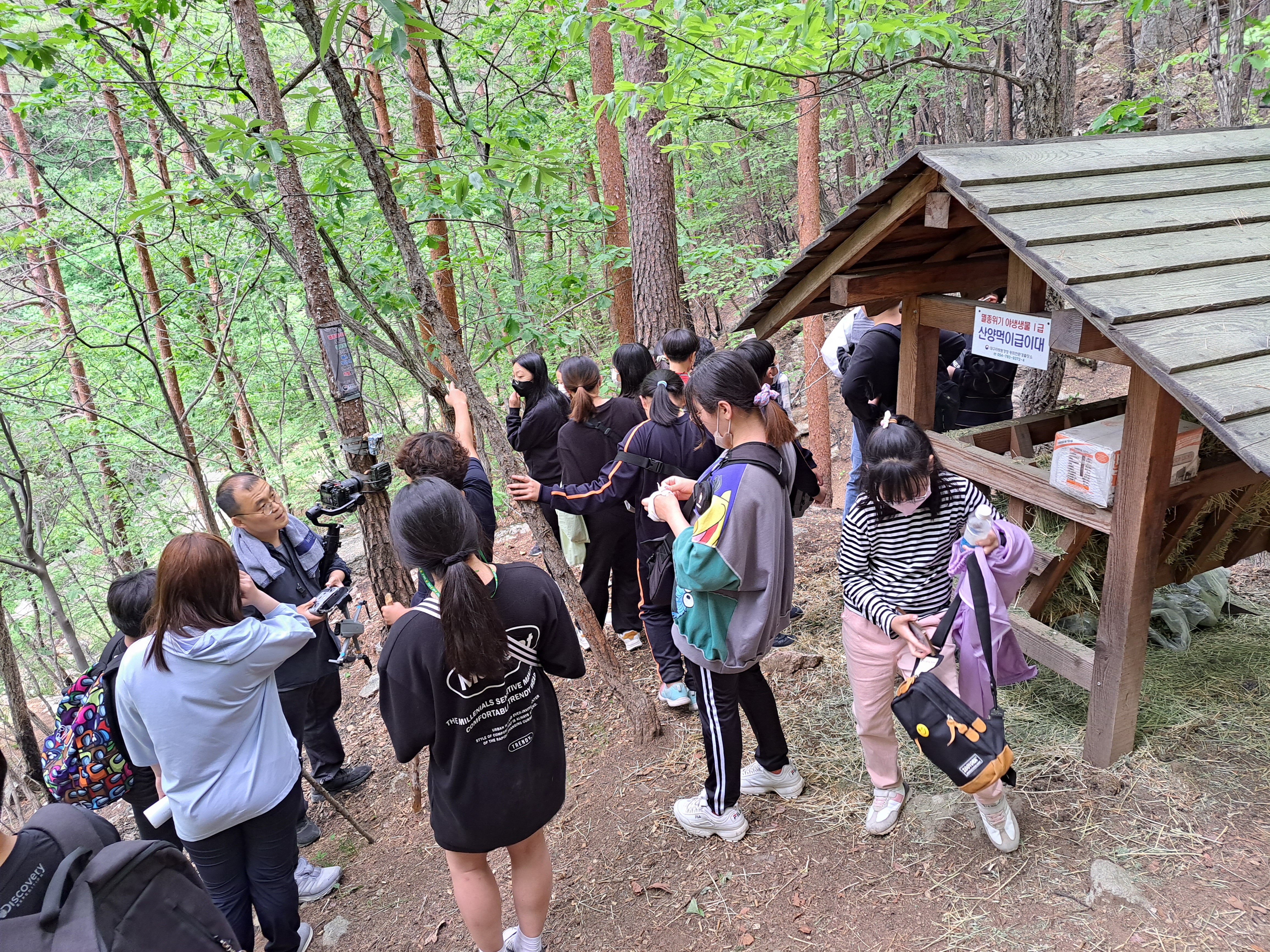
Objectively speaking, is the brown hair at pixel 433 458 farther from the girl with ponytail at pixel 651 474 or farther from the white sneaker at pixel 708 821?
the white sneaker at pixel 708 821

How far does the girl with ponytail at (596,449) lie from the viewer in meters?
4.59

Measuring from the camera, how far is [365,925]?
3.57 meters

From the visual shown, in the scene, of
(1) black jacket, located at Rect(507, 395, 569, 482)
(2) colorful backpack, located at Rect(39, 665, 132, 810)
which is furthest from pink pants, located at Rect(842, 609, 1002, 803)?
(2) colorful backpack, located at Rect(39, 665, 132, 810)

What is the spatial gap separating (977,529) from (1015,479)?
2.97 feet

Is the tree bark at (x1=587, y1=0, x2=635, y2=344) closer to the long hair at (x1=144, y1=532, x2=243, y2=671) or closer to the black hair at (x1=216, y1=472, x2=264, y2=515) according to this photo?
the black hair at (x1=216, y1=472, x2=264, y2=515)

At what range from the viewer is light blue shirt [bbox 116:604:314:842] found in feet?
8.55

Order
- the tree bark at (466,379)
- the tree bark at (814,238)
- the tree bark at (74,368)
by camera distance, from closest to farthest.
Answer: the tree bark at (466,379) < the tree bark at (814,238) < the tree bark at (74,368)

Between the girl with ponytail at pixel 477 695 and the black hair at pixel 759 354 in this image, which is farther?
the black hair at pixel 759 354

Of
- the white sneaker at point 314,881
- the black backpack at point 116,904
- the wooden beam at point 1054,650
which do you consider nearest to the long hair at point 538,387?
the white sneaker at point 314,881

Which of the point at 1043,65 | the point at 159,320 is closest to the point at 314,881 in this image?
the point at 1043,65

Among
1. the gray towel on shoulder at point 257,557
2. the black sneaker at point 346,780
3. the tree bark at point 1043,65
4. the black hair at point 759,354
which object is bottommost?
the black sneaker at point 346,780

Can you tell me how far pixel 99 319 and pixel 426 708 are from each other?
11357 millimetres

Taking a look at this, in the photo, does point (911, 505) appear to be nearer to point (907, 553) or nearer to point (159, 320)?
point (907, 553)

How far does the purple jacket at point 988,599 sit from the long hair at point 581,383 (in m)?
2.41
